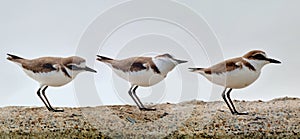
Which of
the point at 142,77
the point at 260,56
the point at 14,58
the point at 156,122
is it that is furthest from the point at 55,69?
the point at 260,56

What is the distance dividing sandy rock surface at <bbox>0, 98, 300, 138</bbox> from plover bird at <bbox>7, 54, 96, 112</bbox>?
0.48 feet

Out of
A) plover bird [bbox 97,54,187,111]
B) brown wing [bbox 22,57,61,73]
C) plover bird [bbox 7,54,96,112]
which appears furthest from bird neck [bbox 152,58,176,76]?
brown wing [bbox 22,57,61,73]

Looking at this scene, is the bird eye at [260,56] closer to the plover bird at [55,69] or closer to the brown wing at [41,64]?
the plover bird at [55,69]

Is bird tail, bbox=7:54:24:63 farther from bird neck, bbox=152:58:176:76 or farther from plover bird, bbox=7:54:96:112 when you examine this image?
bird neck, bbox=152:58:176:76

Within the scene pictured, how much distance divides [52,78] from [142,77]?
0.37 m

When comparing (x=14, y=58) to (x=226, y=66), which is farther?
(x=14, y=58)

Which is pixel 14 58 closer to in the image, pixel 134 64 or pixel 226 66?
pixel 134 64

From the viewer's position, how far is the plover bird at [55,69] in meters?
2.04

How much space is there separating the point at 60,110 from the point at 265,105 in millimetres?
896

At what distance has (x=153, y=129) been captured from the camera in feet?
6.40

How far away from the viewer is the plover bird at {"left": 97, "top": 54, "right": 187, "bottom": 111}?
203 cm

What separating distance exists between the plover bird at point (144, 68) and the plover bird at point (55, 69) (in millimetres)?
108

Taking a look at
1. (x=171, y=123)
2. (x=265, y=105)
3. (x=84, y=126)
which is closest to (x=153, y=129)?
(x=171, y=123)

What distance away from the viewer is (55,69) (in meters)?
2.04
